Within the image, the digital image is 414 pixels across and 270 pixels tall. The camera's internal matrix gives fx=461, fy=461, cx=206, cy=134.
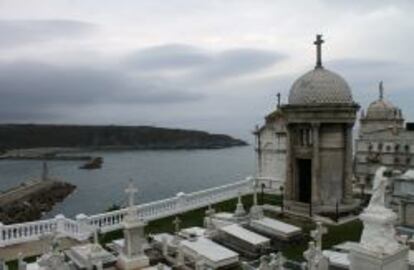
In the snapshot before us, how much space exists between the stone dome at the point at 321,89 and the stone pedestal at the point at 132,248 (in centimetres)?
1013

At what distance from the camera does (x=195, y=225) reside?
20.5m

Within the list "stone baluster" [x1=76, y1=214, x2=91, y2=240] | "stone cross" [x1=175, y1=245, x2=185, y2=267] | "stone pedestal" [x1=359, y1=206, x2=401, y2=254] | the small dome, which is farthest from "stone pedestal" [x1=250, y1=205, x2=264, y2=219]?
the small dome

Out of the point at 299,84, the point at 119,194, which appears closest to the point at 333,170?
the point at 299,84

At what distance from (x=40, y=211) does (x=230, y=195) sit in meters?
37.1

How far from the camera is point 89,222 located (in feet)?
63.0

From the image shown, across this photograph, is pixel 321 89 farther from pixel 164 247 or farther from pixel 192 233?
pixel 164 247

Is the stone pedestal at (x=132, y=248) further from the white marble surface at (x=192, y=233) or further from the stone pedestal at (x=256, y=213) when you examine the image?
the stone pedestal at (x=256, y=213)

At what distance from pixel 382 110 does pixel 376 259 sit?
26.7 metres

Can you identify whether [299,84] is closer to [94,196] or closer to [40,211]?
[40,211]

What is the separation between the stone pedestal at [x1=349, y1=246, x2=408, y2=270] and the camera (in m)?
7.79

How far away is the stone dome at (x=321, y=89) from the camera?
20.7 meters

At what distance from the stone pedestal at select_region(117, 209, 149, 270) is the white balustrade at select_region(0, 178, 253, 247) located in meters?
4.43

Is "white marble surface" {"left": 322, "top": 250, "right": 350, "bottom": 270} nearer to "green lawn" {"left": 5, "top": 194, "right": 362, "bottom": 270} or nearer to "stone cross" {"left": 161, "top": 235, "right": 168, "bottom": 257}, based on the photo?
"green lawn" {"left": 5, "top": 194, "right": 362, "bottom": 270}

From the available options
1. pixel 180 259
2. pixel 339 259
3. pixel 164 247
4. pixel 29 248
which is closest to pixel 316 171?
pixel 339 259
